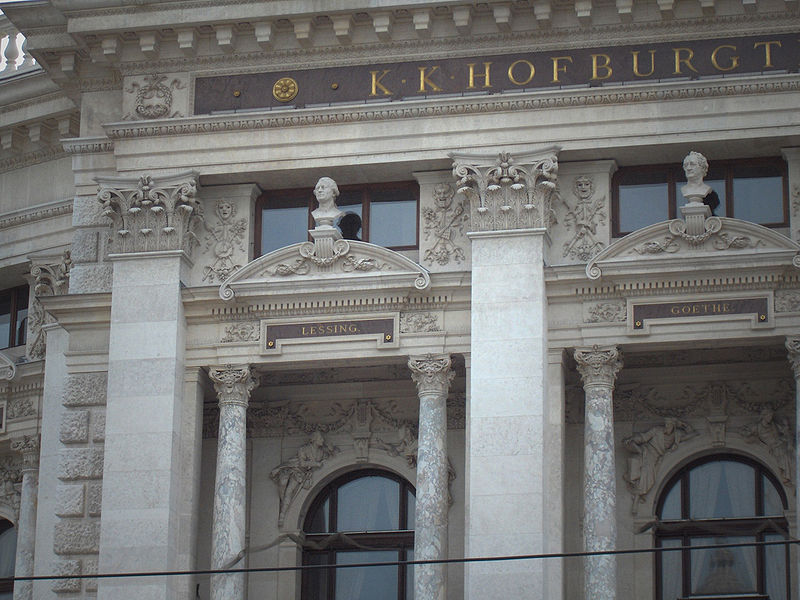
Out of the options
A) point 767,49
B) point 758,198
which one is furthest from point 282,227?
point 767,49

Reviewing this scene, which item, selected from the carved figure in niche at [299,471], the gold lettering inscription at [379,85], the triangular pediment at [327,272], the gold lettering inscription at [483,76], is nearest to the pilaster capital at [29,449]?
the carved figure in niche at [299,471]

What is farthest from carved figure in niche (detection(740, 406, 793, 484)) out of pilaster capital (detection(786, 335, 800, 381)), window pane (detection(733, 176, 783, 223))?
window pane (detection(733, 176, 783, 223))

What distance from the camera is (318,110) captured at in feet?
116

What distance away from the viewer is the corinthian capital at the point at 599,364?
33.7 meters

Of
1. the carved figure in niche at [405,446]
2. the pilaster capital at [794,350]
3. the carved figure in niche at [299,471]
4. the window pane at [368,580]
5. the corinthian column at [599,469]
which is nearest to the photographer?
the corinthian column at [599,469]

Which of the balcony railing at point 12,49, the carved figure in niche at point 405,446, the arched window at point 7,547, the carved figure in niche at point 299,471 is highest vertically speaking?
the balcony railing at point 12,49

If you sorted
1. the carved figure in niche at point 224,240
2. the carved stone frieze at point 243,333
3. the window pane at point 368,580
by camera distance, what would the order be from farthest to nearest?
1. the window pane at point 368,580
2. the carved figure in niche at point 224,240
3. the carved stone frieze at point 243,333

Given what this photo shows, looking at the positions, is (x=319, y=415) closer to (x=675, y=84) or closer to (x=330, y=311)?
(x=330, y=311)

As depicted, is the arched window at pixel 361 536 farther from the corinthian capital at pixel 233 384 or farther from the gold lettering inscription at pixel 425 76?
the gold lettering inscription at pixel 425 76

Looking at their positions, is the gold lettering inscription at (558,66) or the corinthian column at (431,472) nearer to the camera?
the corinthian column at (431,472)

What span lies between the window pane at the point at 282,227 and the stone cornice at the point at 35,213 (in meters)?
4.67

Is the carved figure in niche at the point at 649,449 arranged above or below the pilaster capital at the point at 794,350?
below

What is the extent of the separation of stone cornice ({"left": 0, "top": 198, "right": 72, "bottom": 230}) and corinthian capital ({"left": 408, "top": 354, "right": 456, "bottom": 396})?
866 cm

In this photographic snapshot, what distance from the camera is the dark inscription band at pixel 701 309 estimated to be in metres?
33.4
